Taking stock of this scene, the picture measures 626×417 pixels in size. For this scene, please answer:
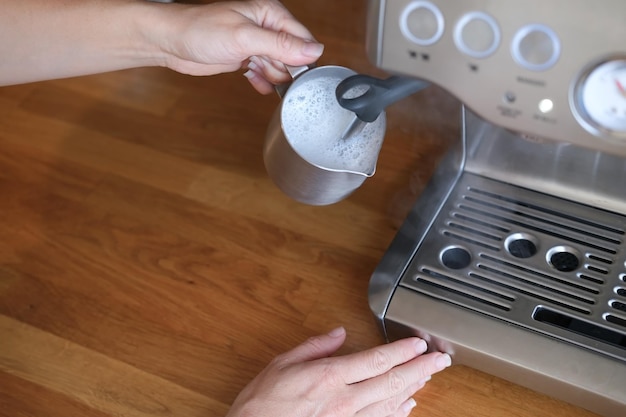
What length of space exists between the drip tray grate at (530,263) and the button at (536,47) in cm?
20

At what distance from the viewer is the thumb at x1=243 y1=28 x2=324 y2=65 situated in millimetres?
626

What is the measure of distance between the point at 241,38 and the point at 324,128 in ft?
0.33

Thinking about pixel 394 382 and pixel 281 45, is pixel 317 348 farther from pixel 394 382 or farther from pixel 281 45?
pixel 281 45

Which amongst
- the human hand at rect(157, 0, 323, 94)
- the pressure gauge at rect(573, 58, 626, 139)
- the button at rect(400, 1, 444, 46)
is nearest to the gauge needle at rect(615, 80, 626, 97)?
the pressure gauge at rect(573, 58, 626, 139)

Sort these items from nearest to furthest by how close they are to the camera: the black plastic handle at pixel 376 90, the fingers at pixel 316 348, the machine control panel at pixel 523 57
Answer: the machine control panel at pixel 523 57 < the black plastic handle at pixel 376 90 < the fingers at pixel 316 348

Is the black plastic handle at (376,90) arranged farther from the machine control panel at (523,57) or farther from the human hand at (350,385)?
the human hand at (350,385)

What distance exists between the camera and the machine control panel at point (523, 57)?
1.52 ft

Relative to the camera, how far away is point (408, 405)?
65cm

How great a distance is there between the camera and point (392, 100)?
583 millimetres

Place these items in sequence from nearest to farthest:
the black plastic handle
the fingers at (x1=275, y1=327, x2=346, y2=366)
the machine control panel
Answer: the machine control panel
the black plastic handle
the fingers at (x1=275, y1=327, x2=346, y2=366)

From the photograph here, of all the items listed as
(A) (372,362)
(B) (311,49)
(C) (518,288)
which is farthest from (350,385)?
(B) (311,49)

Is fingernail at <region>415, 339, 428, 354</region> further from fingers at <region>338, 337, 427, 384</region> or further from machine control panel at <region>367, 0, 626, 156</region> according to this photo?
machine control panel at <region>367, 0, 626, 156</region>

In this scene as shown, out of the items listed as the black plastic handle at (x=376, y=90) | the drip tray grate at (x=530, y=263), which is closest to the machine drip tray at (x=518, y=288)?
the drip tray grate at (x=530, y=263)

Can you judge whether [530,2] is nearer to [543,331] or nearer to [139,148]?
[543,331]
